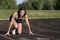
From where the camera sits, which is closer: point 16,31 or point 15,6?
point 16,31

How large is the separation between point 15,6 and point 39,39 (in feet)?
149

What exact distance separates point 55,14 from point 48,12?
1220mm

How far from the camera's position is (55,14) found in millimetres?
36656

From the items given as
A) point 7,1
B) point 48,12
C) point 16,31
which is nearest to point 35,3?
point 7,1

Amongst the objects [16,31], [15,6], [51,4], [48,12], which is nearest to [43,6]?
[51,4]

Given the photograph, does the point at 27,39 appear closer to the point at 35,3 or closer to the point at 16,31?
the point at 16,31

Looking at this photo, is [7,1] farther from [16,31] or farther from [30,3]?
[16,31]

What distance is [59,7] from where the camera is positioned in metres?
57.7

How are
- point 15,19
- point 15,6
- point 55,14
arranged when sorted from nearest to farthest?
point 15,19 < point 55,14 < point 15,6

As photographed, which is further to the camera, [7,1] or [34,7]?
[34,7]

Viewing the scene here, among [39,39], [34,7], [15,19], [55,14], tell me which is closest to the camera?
[39,39]

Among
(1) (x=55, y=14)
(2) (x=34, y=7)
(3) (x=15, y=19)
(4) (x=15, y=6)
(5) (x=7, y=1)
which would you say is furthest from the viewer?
(2) (x=34, y=7)

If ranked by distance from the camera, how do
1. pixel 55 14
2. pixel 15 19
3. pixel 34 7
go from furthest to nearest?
pixel 34 7 < pixel 55 14 < pixel 15 19

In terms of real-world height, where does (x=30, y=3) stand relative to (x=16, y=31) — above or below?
below
